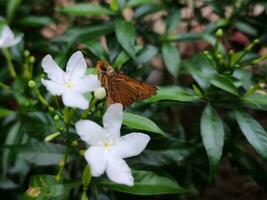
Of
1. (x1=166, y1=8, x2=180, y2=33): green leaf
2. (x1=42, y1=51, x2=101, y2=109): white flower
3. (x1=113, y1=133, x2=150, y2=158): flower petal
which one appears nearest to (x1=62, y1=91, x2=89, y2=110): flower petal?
(x1=42, y1=51, x2=101, y2=109): white flower

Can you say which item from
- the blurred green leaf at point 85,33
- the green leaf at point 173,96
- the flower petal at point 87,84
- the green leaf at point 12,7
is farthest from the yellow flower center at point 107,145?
the green leaf at point 12,7

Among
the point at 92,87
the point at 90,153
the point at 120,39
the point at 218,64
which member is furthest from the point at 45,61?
the point at 218,64

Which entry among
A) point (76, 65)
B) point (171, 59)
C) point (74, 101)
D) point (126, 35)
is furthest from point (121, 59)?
point (74, 101)

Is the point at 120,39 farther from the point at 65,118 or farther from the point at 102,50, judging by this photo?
the point at 65,118

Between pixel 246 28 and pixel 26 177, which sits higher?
pixel 246 28

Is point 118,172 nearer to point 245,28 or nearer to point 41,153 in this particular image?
point 41,153

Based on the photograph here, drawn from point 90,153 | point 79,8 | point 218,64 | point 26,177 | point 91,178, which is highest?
point 79,8

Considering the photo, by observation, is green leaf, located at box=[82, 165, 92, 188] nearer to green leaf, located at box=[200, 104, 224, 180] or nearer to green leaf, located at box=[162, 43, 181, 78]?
green leaf, located at box=[200, 104, 224, 180]
